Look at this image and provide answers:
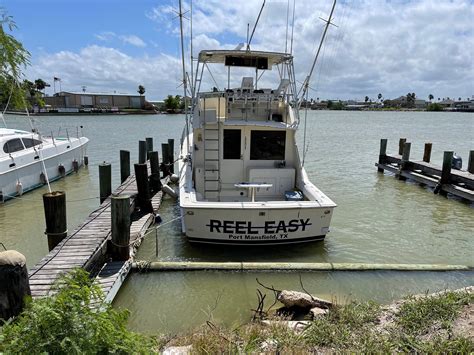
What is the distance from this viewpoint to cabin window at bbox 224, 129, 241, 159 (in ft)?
33.0

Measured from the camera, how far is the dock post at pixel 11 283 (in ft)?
12.9

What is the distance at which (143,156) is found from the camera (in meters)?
16.5

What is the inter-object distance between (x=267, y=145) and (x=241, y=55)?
2.91 m

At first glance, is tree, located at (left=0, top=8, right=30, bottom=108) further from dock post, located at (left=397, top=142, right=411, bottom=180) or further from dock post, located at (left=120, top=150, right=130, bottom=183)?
dock post, located at (left=397, top=142, right=411, bottom=180)

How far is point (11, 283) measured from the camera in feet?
13.1

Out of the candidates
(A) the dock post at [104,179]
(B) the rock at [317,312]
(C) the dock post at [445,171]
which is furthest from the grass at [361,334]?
(C) the dock post at [445,171]

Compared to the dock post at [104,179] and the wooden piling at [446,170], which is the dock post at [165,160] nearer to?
the dock post at [104,179]

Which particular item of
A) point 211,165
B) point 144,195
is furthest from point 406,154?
point 144,195

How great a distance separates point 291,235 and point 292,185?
6.69 ft

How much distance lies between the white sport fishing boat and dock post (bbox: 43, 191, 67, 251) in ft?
8.01

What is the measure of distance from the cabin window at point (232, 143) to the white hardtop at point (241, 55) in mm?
2413

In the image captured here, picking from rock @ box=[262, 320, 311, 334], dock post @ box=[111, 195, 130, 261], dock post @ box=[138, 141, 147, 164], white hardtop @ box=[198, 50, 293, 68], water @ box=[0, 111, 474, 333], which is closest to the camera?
rock @ box=[262, 320, 311, 334]

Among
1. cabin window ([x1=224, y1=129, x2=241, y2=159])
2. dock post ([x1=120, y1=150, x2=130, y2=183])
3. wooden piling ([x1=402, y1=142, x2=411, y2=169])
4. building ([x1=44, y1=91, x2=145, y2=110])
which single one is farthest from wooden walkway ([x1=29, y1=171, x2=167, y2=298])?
building ([x1=44, y1=91, x2=145, y2=110])

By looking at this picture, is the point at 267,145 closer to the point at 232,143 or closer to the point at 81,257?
the point at 232,143
